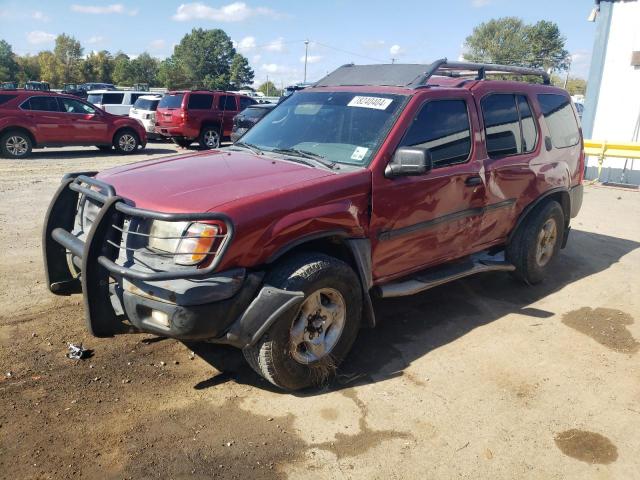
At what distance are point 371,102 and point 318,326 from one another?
1.82m

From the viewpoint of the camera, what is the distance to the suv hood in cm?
→ 311

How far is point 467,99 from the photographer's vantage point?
452 cm

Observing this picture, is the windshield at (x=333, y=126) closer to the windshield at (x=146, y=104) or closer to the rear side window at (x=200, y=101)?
the rear side window at (x=200, y=101)

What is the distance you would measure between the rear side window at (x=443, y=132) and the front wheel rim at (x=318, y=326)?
51.3 inches

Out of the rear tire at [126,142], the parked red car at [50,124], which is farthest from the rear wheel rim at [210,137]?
the parked red car at [50,124]

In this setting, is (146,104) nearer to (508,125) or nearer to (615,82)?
(615,82)

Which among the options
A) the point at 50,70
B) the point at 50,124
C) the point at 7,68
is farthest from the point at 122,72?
the point at 50,124

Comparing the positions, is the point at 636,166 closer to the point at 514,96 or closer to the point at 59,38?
the point at 514,96

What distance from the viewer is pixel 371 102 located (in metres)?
4.17

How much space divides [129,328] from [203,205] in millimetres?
930

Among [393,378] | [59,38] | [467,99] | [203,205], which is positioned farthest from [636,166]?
[59,38]

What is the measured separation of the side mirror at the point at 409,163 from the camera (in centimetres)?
361

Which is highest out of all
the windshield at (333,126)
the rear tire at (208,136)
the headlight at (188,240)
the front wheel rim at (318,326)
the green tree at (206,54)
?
the green tree at (206,54)

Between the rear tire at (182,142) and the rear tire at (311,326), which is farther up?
the rear tire at (182,142)
